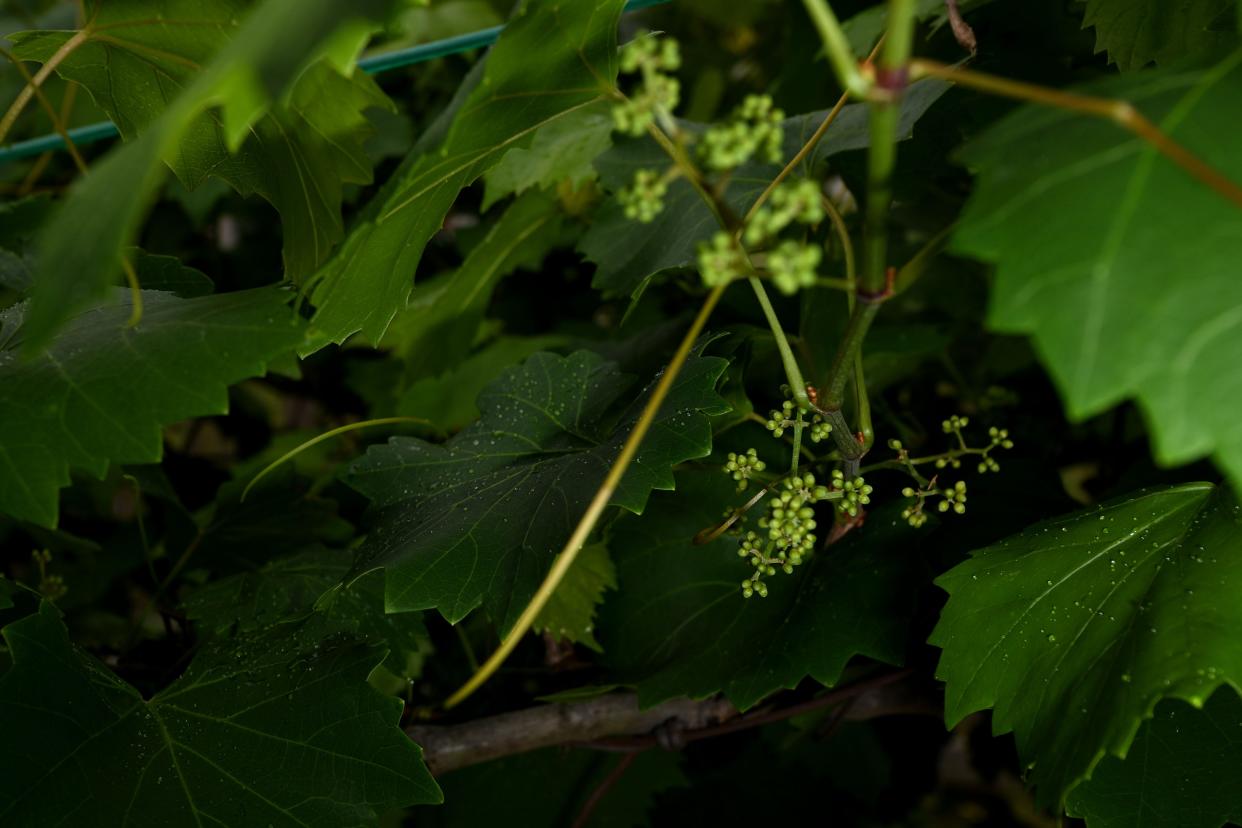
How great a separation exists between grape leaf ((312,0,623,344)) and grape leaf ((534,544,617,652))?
0.27m

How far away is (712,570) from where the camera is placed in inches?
33.4

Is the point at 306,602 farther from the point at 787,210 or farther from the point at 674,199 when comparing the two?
the point at 787,210

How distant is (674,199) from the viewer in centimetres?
88

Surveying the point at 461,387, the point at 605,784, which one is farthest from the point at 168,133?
the point at 461,387

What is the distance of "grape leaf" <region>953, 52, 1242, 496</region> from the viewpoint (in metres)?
0.37

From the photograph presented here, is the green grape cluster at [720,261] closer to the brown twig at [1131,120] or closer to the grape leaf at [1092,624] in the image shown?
the brown twig at [1131,120]

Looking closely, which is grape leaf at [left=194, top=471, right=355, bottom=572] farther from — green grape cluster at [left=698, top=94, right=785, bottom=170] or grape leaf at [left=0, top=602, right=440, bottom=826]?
green grape cluster at [left=698, top=94, right=785, bottom=170]

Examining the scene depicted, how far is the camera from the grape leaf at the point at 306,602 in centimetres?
83

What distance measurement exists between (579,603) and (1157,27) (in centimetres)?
59

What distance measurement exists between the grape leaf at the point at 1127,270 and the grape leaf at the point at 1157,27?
1.19ft

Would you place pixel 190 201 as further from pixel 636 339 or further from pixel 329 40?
pixel 329 40

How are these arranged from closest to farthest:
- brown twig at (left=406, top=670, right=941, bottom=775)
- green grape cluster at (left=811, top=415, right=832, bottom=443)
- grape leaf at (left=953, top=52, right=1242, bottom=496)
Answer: grape leaf at (left=953, top=52, right=1242, bottom=496) → green grape cluster at (left=811, top=415, right=832, bottom=443) → brown twig at (left=406, top=670, right=941, bottom=775)

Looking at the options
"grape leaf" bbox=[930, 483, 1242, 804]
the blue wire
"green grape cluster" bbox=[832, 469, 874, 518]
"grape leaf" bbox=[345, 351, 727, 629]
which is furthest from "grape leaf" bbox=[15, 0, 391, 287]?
"grape leaf" bbox=[930, 483, 1242, 804]

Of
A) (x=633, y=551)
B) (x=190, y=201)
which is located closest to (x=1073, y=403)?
(x=633, y=551)
